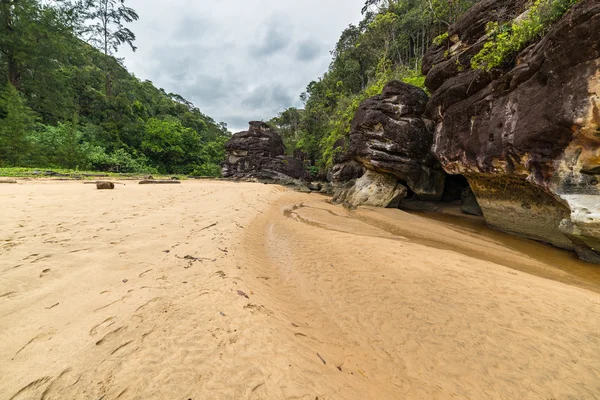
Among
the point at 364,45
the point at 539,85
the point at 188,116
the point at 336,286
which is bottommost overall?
the point at 336,286

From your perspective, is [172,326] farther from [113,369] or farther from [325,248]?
[325,248]

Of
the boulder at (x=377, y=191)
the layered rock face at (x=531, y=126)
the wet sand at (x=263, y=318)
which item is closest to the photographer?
the wet sand at (x=263, y=318)

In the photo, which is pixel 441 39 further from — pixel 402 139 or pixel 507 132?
pixel 507 132

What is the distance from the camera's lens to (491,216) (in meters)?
8.12

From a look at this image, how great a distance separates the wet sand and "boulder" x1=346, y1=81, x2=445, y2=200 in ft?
22.0

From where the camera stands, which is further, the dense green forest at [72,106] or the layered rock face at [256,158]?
the layered rock face at [256,158]

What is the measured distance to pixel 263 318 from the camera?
2412 mm

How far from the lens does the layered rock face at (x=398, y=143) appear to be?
11117 mm

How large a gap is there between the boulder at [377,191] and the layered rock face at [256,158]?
59.3ft

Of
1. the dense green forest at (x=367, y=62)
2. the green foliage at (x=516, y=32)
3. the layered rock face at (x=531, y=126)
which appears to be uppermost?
the dense green forest at (x=367, y=62)

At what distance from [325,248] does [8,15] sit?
103 ft

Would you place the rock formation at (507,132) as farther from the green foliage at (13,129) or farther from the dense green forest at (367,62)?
the green foliage at (13,129)

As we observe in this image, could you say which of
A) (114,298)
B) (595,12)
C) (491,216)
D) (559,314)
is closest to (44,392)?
(114,298)

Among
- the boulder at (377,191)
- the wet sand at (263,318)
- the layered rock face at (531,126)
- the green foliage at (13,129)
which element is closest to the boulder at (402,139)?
the boulder at (377,191)
